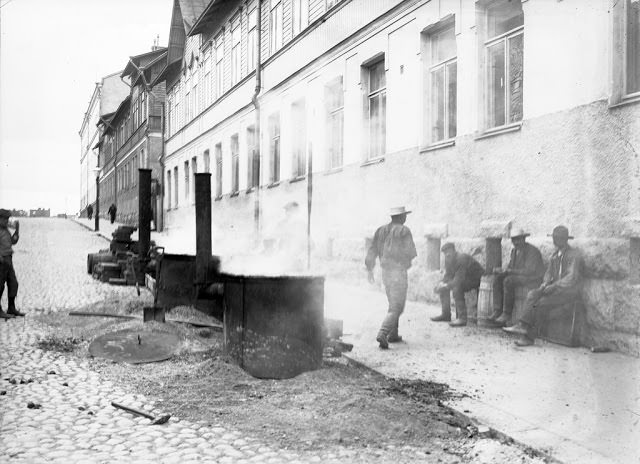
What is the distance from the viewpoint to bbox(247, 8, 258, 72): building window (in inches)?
706

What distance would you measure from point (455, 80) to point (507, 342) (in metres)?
4.48

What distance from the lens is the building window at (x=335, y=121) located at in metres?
13.2

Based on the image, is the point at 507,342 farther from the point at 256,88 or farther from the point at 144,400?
the point at 256,88

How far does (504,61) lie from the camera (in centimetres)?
884

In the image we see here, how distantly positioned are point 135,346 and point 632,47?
6.34 metres

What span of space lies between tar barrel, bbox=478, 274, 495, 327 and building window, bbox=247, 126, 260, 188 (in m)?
9.89

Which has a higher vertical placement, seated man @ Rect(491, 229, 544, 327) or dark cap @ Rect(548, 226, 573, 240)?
dark cap @ Rect(548, 226, 573, 240)

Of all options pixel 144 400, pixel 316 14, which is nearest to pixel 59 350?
pixel 144 400

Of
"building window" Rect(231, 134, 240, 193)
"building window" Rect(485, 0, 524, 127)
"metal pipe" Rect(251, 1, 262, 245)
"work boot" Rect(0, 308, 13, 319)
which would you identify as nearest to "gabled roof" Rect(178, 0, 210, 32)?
"metal pipe" Rect(251, 1, 262, 245)

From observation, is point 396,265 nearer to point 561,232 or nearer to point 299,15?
point 561,232

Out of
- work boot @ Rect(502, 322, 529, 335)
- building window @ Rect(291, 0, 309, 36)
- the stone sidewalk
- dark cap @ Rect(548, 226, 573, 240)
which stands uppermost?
building window @ Rect(291, 0, 309, 36)

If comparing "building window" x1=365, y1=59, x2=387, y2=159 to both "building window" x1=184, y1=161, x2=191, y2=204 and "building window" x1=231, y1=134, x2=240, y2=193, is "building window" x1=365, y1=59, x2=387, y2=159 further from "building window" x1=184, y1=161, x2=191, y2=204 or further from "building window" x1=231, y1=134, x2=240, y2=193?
"building window" x1=184, y1=161, x2=191, y2=204

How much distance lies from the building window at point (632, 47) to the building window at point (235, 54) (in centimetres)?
1351

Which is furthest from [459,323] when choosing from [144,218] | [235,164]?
[235,164]
